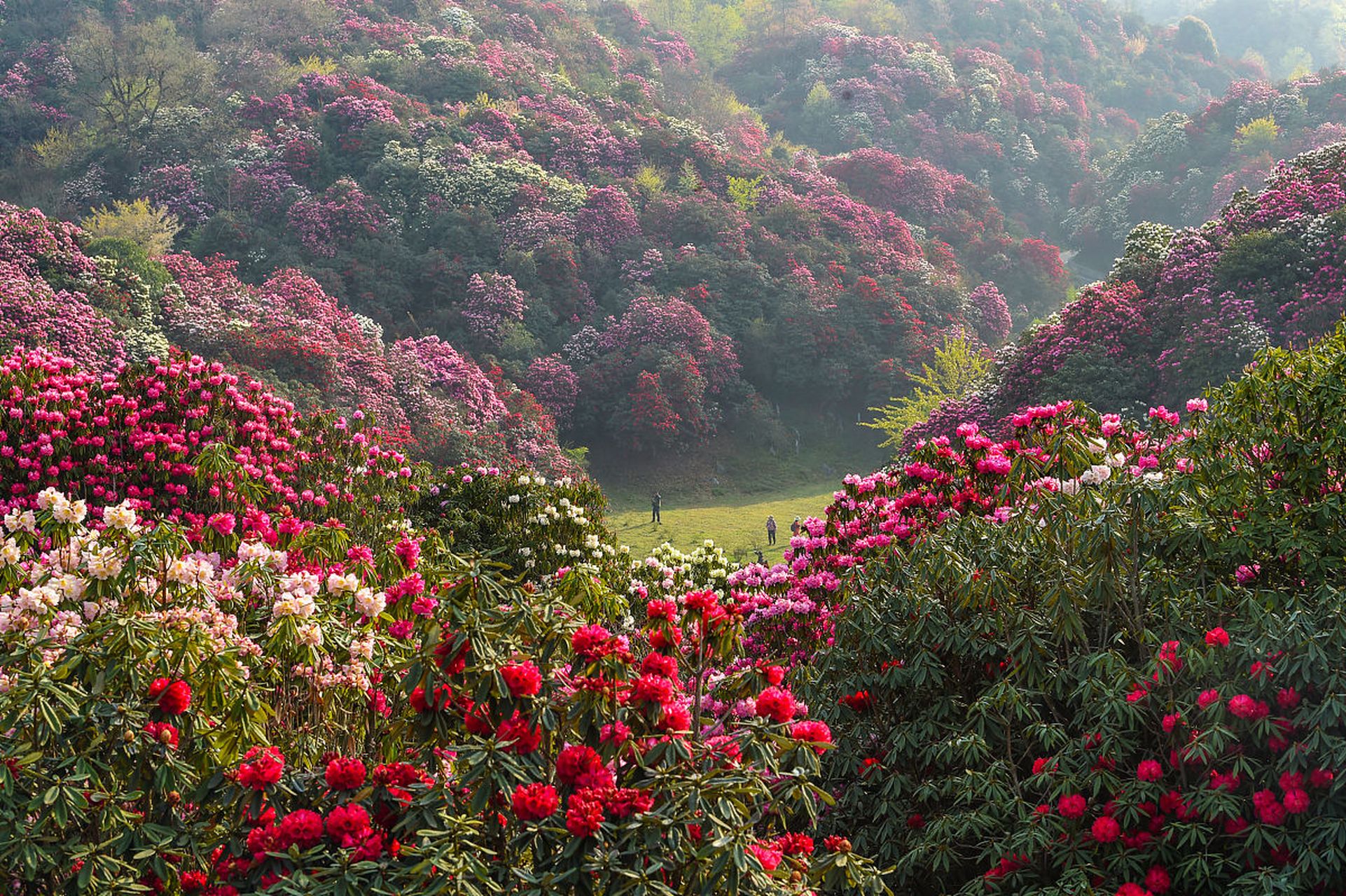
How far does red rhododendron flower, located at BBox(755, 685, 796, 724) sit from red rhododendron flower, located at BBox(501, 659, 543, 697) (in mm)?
721

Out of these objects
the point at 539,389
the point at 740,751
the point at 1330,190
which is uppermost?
the point at 1330,190

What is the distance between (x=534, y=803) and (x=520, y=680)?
35 centimetres

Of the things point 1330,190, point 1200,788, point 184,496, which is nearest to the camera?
point 1200,788

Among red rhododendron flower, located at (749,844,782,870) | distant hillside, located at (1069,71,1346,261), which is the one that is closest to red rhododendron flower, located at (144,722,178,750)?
red rhododendron flower, located at (749,844,782,870)

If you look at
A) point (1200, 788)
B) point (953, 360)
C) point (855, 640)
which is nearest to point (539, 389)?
point (953, 360)

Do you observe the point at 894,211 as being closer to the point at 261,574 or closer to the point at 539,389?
the point at 539,389

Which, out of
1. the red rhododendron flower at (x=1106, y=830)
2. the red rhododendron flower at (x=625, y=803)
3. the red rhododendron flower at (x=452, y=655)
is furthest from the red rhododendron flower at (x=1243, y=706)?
the red rhododendron flower at (x=452, y=655)

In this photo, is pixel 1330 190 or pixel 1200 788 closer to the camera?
pixel 1200 788

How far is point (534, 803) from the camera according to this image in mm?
2662

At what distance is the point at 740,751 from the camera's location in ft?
9.88

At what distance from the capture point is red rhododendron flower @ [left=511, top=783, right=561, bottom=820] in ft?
8.73

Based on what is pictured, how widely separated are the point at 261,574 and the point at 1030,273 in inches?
1395

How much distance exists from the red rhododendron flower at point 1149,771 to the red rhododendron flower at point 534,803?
249 cm

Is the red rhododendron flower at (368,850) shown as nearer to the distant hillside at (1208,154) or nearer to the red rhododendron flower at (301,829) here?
the red rhododendron flower at (301,829)
